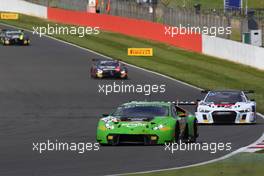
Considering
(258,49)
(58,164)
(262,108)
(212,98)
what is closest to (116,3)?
(258,49)

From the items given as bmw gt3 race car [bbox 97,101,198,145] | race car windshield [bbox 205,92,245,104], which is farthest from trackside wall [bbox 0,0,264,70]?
bmw gt3 race car [bbox 97,101,198,145]

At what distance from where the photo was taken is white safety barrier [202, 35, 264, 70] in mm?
57875

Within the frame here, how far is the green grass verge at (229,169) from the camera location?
18.1 m

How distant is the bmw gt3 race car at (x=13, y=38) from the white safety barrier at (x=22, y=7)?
77.9 ft

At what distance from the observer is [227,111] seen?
32.7 m

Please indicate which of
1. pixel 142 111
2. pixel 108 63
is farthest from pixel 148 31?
pixel 142 111

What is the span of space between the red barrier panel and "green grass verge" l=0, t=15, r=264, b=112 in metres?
0.69

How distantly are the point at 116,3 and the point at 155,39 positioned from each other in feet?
40.1

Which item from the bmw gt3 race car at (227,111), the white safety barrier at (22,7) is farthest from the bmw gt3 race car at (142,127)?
the white safety barrier at (22,7)

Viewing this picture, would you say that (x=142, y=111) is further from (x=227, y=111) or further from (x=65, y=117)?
(x=65, y=117)

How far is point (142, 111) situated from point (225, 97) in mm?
9260

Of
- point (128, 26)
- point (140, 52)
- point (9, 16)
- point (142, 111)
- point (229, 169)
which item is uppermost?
point (9, 16)

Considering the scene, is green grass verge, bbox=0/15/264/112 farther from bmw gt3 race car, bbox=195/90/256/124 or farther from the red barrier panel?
bmw gt3 race car, bbox=195/90/256/124

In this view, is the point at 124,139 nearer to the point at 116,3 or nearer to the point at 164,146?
the point at 164,146
